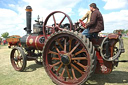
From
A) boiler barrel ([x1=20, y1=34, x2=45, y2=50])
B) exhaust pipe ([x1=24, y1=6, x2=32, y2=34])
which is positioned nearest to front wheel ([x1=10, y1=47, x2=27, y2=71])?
boiler barrel ([x1=20, y1=34, x2=45, y2=50])

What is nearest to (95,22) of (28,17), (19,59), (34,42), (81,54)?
(81,54)

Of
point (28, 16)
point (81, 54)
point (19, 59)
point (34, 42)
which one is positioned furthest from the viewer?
point (28, 16)

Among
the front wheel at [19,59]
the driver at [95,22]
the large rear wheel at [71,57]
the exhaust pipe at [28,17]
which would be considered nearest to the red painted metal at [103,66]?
the large rear wheel at [71,57]

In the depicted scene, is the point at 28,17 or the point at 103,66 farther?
the point at 28,17

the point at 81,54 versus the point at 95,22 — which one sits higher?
the point at 95,22

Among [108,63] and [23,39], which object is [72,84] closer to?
[108,63]

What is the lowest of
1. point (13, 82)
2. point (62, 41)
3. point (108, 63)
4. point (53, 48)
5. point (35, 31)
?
point (13, 82)

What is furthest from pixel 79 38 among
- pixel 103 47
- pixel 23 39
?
pixel 23 39

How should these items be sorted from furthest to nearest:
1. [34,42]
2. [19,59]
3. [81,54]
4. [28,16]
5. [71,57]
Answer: [28,16], [19,59], [34,42], [81,54], [71,57]

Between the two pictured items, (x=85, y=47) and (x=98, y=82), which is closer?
(x=85, y=47)

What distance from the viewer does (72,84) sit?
2.93 meters

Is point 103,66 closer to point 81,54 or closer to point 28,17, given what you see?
point 81,54

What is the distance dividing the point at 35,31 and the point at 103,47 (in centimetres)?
277

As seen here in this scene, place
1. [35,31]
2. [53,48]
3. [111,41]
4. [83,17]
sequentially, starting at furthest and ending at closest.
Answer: [35,31] → [53,48] → [83,17] → [111,41]
